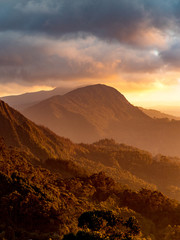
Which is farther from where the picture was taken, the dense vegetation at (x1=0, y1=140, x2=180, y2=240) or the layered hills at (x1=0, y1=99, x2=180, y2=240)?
the dense vegetation at (x1=0, y1=140, x2=180, y2=240)

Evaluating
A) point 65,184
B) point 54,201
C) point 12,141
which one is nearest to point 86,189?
point 65,184

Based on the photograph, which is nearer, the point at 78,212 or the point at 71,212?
the point at 71,212

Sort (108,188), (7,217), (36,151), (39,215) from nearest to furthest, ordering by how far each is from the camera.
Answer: (7,217) → (39,215) → (108,188) → (36,151)

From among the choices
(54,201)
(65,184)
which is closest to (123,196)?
(65,184)

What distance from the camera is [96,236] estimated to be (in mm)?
25688

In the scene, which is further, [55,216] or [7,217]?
[55,216]

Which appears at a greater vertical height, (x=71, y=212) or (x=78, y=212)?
(x=71, y=212)

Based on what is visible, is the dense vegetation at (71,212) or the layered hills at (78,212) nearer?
the layered hills at (78,212)

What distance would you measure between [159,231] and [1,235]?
40872 mm

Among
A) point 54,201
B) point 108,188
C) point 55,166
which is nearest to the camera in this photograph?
point 54,201

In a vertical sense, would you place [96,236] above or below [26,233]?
above

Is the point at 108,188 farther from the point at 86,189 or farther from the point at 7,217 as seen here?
the point at 7,217

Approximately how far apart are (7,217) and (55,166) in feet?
275

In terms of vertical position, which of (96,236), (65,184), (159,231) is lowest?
(159,231)
